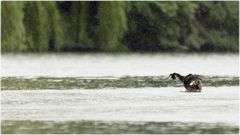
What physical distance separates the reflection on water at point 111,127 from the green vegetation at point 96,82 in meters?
8.91

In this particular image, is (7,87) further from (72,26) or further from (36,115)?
(72,26)

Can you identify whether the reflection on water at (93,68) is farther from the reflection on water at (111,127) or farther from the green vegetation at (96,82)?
the reflection on water at (111,127)

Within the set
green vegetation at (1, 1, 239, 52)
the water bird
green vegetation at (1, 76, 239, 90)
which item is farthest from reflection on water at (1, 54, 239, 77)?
the water bird

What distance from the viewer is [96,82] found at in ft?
103

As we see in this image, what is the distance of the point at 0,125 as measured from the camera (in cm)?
1953

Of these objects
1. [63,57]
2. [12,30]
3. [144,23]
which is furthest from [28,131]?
[144,23]

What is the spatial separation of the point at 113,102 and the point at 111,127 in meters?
4.79

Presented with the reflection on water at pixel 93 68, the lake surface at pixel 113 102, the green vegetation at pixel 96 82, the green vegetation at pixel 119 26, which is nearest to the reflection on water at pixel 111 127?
the lake surface at pixel 113 102

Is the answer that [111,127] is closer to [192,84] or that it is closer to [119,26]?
[192,84]

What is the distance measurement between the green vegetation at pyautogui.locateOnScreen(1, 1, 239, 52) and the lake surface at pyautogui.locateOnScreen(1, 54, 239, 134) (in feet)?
36.8

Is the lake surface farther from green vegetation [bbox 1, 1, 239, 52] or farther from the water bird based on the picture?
green vegetation [bbox 1, 1, 239, 52]

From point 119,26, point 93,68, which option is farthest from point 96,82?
Answer: point 119,26

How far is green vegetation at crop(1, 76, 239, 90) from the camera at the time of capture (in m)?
29.4

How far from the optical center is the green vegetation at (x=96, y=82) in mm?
29406
